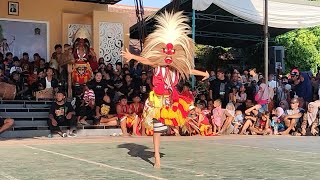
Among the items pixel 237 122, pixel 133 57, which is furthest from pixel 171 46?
pixel 237 122

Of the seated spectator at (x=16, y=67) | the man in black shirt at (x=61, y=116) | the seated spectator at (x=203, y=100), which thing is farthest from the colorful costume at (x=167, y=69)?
the seated spectator at (x=16, y=67)

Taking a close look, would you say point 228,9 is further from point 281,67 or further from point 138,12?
point 281,67

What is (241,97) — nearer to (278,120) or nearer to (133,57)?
(278,120)

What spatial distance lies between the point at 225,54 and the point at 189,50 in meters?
19.3

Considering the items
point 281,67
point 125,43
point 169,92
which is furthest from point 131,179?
point 281,67

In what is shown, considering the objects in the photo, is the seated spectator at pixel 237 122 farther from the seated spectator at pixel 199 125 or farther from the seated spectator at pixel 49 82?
the seated spectator at pixel 49 82

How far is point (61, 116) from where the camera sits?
454 inches

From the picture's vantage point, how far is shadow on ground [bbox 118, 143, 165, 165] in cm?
724

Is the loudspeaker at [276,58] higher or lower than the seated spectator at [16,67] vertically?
higher

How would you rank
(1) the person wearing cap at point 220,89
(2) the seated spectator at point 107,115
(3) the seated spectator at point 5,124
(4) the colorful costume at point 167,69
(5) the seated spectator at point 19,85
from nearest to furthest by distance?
(4) the colorful costume at point 167,69, (3) the seated spectator at point 5,124, (2) the seated spectator at point 107,115, (5) the seated spectator at point 19,85, (1) the person wearing cap at point 220,89

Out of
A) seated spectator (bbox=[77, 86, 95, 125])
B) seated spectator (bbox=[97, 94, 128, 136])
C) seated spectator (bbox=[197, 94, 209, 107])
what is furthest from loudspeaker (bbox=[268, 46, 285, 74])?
seated spectator (bbox=[77, 86, 95, 125])

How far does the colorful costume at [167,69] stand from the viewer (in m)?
6.40

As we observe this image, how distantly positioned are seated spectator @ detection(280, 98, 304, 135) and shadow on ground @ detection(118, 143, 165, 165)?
18.7ft

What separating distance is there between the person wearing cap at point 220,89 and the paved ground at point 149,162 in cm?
502
